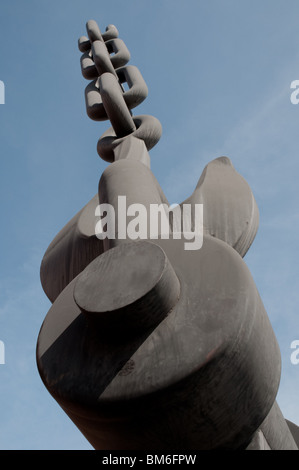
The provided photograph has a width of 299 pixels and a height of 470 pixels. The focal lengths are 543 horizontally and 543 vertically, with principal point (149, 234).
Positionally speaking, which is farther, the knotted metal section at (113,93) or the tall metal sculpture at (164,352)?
the knotted metal section at (113,93)

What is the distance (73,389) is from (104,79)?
2.39 m

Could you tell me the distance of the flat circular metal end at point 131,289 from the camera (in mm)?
1728

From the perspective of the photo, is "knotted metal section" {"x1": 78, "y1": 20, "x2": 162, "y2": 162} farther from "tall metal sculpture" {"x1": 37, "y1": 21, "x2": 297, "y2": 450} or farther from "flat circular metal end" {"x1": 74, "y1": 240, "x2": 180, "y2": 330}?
"flat circular metal end" {"x1": 74, "y1": 240, "x2": 180, "y2": 330}

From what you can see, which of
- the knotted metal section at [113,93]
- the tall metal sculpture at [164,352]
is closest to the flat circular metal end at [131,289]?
the tall metal sculpture at [164,352]

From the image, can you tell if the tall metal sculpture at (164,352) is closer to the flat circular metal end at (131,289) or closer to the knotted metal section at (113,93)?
the flat circular metal end at (131,289)

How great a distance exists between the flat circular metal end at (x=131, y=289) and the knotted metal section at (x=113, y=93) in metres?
1.77

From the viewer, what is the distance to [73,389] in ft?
5.64

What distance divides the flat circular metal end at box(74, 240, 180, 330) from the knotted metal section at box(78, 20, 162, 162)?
1.77m

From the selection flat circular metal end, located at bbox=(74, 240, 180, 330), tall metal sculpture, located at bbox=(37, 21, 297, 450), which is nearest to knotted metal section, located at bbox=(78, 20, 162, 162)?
tall metal sculpture, located at bbox=(37, 21, 297, 450)

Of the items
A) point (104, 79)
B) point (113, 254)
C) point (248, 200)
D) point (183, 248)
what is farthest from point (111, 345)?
point (104, 79)

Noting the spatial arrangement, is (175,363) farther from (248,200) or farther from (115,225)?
(248,200)

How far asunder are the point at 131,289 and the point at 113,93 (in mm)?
1995

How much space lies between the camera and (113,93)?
3430 millimetres

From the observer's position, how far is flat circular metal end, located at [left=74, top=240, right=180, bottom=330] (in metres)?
1.73
